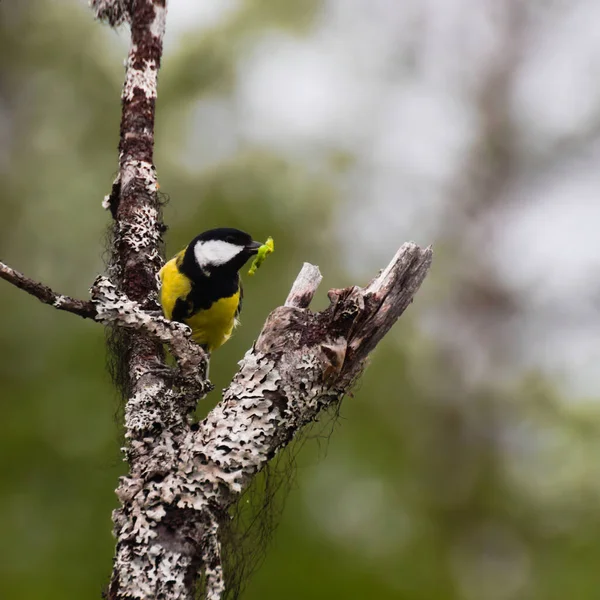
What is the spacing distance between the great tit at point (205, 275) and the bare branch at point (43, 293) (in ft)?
3.01

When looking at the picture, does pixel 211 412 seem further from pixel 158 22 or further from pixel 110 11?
pixel 110 11

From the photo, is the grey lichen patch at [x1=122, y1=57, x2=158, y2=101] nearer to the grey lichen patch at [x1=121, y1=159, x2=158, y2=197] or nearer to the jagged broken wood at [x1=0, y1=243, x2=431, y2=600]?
the grey lichen patch at [x1=121, y1=159, x2=158, y2=197]

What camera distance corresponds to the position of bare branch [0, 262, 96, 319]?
4.57 ft

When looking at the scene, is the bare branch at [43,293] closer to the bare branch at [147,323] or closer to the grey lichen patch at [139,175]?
the bare branch at [147,323]

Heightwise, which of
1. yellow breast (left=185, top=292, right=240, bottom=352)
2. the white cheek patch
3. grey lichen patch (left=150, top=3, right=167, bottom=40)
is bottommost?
yellow breast (left=185, top=292, right=240, bottom=352)

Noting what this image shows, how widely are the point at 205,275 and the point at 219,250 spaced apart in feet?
0.31

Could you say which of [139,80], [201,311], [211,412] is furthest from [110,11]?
[211,412]

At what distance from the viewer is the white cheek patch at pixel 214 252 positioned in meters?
2.46

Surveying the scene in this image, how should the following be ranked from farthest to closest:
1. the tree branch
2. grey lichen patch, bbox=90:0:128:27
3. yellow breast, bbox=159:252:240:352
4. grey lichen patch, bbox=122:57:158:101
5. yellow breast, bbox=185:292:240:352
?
yellow breast, bbox=185:292:240:352, yellow breast, bbox=159:252:240:352, grey lichen patch, bbox=90:0:128:27, grey lichen patch, bbox=122:57:158:101, the tree branch

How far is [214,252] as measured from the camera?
247 cm

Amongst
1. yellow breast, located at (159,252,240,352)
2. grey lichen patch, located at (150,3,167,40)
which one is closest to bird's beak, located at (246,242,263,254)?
yellow breast, located at (159,252,240,352)

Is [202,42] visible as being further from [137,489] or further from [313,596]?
[137,489]

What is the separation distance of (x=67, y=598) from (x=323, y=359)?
2.53 meters

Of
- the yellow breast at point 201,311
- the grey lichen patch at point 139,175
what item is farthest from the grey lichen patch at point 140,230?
the yellow breast at point 201,311
